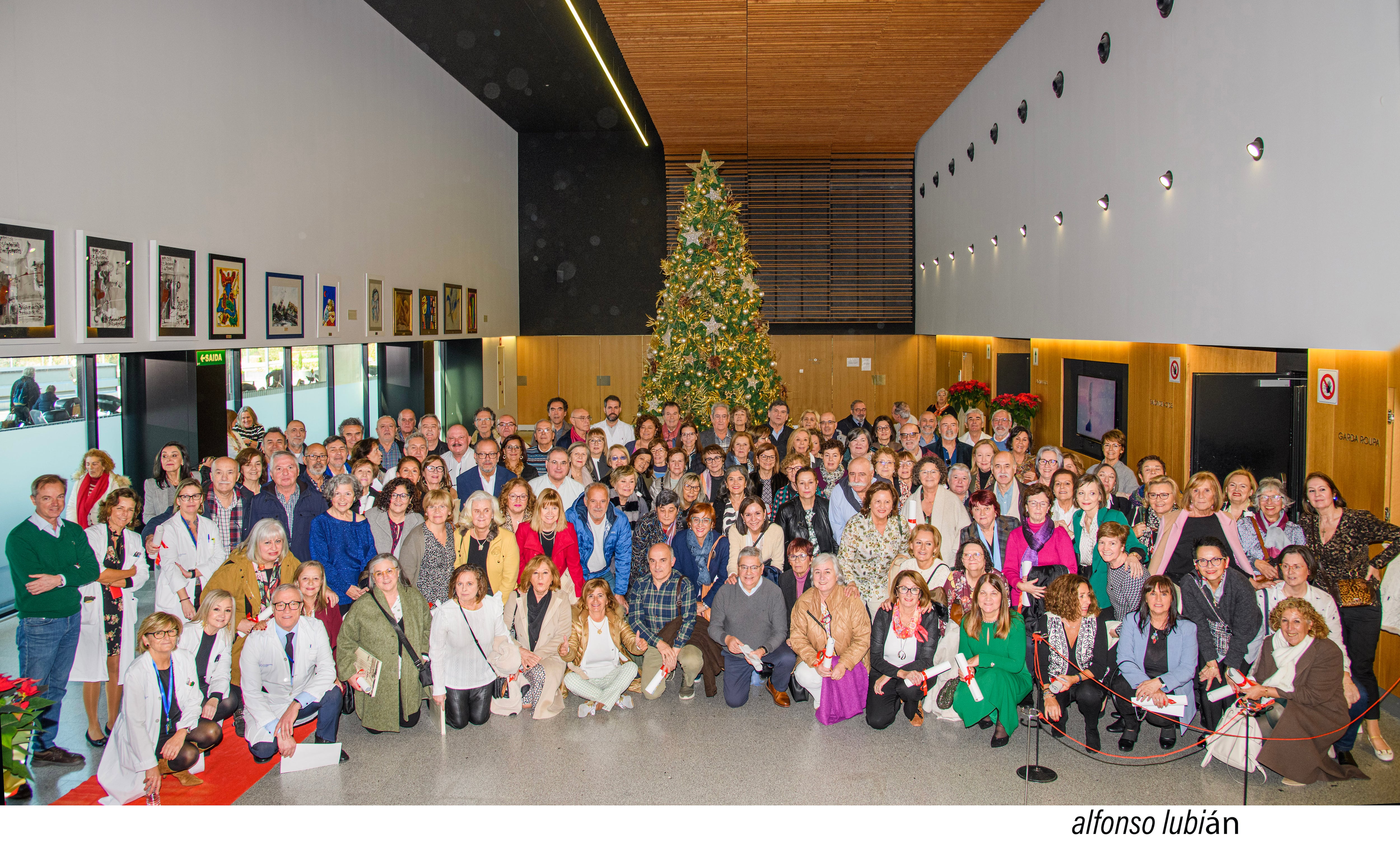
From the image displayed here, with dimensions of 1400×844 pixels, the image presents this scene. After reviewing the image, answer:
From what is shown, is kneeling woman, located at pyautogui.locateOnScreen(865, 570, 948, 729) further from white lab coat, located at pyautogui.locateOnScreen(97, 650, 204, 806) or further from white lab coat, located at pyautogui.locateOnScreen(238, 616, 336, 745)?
white lab coat, located at pyautogui.locateOnScreen(97, 650, 204, 806)

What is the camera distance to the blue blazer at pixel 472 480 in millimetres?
8422

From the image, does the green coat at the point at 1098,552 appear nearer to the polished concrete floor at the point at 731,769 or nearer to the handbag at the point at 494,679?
the polished concrete floor at the point at 731,769

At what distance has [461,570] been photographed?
6367mm

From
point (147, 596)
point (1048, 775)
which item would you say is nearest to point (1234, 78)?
point (1048, 775)

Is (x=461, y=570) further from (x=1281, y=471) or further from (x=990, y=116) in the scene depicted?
(x=990, y=116)

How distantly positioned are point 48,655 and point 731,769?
13.9 feet

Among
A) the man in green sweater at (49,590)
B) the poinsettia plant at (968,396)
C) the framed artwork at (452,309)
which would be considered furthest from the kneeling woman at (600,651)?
the framed artwork at (452,309)

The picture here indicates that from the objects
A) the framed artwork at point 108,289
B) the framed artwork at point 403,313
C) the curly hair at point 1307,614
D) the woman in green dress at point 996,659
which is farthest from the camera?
the framed artwork at point 403,313

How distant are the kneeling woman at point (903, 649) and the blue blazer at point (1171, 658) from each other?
3.88 ft

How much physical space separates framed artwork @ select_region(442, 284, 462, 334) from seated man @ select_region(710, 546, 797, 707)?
1012 cm

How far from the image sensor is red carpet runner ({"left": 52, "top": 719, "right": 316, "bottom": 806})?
5125 millimetres

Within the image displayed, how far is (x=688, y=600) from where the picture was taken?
709cm

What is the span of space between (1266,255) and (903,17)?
18.6 ft

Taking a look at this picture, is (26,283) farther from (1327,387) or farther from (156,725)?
(1327,387)
